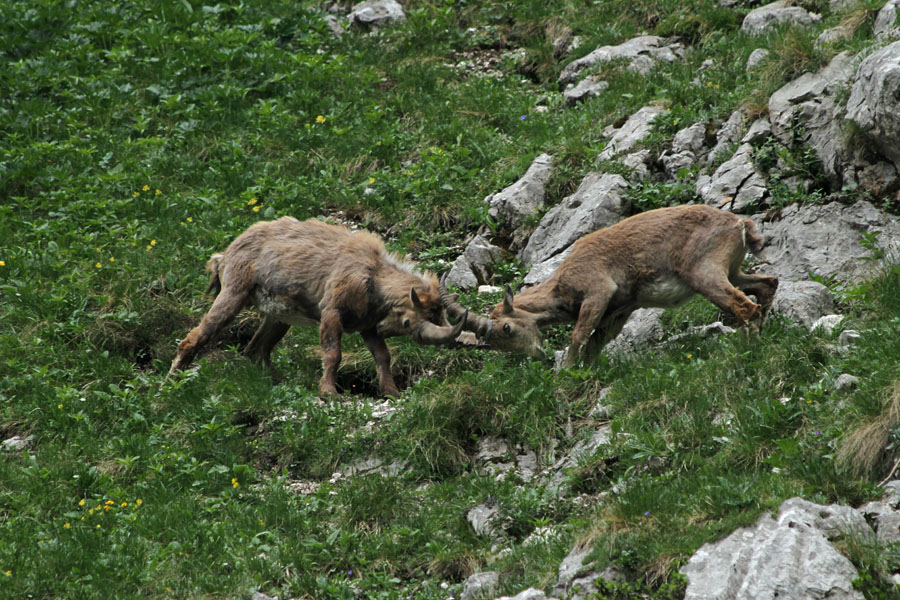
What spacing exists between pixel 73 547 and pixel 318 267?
13.5 feet

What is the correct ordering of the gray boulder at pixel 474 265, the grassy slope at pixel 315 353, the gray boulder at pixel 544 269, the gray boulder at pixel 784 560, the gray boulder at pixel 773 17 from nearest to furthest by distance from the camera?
the gray boulder at pixel 784 560 → the grassy slope at pixel 315 353 → the gray boulder at pixel 544 269 → the gray boulder at pixel 474 265 → the gray boulder at pixel 773 17

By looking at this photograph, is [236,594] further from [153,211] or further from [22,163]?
[22,163]

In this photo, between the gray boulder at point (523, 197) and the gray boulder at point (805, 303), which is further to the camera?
the gray boulder at point (523, 197)

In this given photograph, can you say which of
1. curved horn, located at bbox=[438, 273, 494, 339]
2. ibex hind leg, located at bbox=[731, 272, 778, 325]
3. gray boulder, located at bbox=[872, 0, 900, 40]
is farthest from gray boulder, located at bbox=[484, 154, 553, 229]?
gray boulder, located at bbox=[872, 0, 900, 40]

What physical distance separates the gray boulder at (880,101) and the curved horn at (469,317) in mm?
4354

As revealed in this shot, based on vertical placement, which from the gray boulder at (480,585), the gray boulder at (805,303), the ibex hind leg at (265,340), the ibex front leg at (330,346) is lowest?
the ibex hind leg at (265,340)

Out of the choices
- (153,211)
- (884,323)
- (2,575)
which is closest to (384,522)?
(2,575)

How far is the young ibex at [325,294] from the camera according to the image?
10664 millimetres

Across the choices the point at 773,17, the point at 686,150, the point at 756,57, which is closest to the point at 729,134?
the point at 686,150

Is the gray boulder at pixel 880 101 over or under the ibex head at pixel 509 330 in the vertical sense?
over

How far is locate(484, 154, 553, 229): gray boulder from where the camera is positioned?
13.0 metres

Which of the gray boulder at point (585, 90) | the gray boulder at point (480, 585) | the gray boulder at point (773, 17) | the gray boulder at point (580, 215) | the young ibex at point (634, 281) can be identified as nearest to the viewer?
the gray boulder at point (480, 585)

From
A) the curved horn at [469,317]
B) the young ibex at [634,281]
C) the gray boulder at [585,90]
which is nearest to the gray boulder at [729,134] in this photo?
the young ibex at [634,281]

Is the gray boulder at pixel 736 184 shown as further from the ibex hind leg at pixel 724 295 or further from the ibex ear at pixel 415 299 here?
the ibex ear at pixel 415 299
